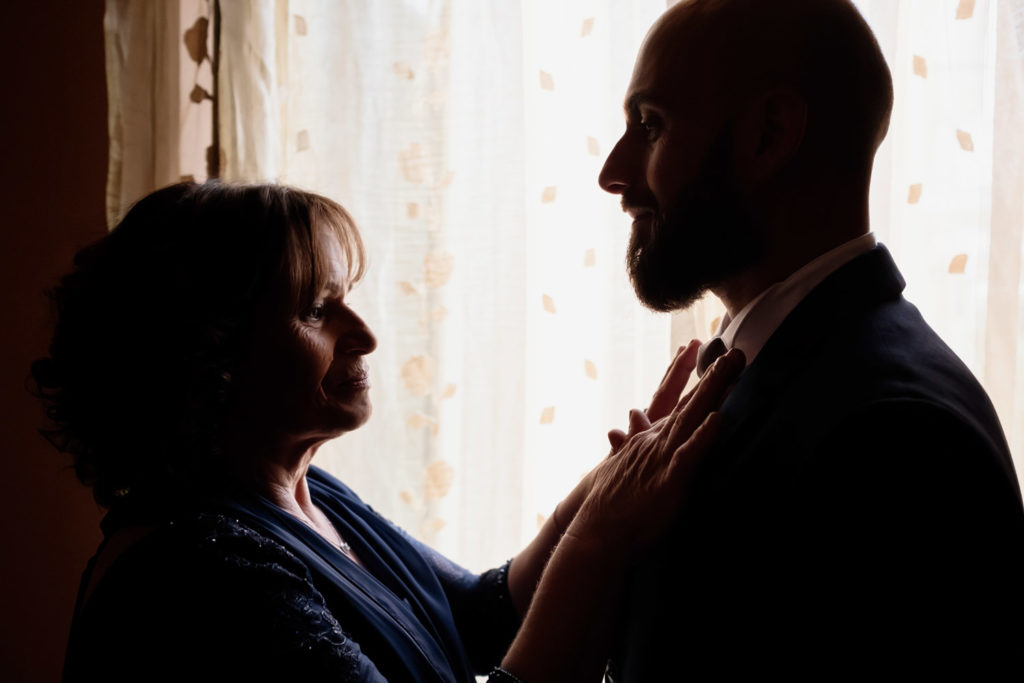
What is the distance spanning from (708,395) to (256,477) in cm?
68

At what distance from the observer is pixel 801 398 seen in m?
0.83

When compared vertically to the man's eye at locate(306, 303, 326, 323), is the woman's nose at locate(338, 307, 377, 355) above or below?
below

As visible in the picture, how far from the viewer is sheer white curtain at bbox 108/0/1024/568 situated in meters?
1.58

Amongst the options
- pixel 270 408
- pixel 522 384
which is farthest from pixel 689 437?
pixel 522 384

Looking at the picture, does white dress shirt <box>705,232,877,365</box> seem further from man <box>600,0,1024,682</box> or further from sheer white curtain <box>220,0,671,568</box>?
sheer white curtain <box>220,0,671,568</box>

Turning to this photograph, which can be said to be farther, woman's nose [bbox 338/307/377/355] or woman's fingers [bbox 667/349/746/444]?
woman's nose [bbox 338/307/377/355]

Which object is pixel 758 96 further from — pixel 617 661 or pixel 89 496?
pixel 89 496

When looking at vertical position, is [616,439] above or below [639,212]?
below

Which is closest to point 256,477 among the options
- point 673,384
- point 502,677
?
point 502,677

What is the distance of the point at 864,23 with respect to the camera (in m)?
0.94

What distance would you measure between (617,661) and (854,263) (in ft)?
1.69

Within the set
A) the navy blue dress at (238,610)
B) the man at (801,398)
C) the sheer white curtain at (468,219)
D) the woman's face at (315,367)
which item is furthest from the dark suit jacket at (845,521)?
the sheer white curtain at (468,219)

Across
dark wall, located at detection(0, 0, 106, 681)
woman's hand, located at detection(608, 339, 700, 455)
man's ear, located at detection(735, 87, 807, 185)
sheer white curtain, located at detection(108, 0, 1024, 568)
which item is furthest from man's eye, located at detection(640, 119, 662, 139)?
dark wall, located at detection(0, 0, 106, 681)

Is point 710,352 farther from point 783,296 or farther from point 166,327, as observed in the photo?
point 166,327
